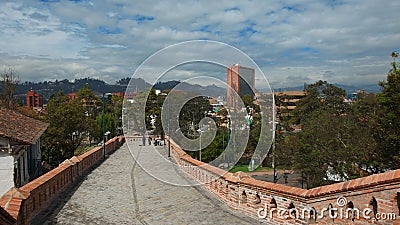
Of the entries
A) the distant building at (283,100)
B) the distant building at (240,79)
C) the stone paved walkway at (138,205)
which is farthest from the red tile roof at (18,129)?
the distant building at (283,100)

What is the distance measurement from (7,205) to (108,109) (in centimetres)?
5133

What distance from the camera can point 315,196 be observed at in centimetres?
573

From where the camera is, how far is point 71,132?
1158 inches

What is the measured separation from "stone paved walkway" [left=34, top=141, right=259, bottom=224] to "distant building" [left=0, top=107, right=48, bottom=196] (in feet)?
10.9

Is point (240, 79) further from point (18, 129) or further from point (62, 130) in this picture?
point (62, 130)

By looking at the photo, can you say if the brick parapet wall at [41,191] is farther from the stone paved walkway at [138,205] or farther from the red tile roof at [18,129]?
the red tile roof at [18,129]

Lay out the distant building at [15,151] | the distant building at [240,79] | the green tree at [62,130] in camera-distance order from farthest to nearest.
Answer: the green tree at [62,130]
the distant building at [15,151]
the distant building at [240,79]

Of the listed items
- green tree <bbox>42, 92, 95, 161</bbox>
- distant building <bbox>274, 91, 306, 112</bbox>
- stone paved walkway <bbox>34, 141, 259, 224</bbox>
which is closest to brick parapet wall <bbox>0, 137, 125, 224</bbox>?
stone paved walkway <bbox>34, 141, 259, 224</bbox>

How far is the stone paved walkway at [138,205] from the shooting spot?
7.41 metres

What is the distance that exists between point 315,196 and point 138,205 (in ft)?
15.0

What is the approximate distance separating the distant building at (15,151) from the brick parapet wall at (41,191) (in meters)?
2.40

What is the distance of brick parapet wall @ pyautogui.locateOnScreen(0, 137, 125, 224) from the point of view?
18.0 feet

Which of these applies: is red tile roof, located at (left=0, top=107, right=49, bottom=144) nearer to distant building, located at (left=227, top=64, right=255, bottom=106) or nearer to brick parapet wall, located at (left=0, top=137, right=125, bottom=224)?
brick parapet wall, located at (left=0, top=137, right=125, bottom=224)

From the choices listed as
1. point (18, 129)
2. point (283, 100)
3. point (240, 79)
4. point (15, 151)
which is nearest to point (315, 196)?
point (240, 79)
